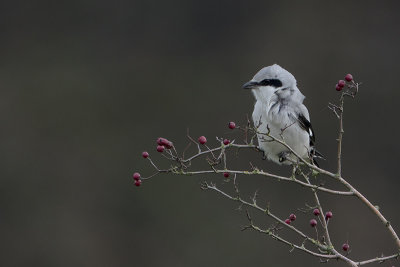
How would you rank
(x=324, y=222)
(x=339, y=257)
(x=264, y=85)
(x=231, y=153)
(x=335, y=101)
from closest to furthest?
(x=339, y=257) < (x=324, y=222) < (x=264, y=85) < (x=231, y=153) < (x=335, y=101)

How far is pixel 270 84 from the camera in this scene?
3.71 m

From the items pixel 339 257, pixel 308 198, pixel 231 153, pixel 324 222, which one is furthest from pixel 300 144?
pixel 308 198

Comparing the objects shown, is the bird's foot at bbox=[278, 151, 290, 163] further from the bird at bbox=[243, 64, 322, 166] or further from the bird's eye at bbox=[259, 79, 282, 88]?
the bird's eye at bbox=[259, 79, 282, 88]

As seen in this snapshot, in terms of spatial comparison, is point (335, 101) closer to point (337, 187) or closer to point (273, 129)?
point (337, 187)

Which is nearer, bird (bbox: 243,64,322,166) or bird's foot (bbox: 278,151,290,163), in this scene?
bird (bbox: 243,64,322,166)

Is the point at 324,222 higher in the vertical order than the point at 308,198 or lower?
lower

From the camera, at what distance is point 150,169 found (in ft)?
26.1

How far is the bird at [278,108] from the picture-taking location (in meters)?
3.70

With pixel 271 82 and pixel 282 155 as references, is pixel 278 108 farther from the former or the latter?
pixel 282 155

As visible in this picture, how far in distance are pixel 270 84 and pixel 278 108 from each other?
143 millimetres

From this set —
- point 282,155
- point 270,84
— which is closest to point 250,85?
point 270,84

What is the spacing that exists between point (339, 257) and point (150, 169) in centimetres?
575

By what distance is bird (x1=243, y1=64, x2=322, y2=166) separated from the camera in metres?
3.70

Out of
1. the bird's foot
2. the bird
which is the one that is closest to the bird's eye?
the bird
